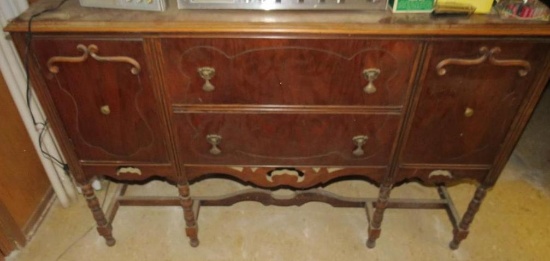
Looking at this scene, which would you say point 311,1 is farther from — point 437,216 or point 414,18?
point 437,216

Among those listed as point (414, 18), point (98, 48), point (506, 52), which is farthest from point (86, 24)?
point (506, 52)

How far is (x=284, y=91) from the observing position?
1175 millimetres

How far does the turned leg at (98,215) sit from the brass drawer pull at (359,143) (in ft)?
3.10

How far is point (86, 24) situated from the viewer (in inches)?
41.6

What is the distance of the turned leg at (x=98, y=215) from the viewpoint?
1.46 metres

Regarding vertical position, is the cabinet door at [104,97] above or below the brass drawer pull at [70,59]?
below

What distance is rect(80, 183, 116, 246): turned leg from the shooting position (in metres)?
1.46

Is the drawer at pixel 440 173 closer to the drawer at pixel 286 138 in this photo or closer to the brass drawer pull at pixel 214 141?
the drawer at pixel 286 138

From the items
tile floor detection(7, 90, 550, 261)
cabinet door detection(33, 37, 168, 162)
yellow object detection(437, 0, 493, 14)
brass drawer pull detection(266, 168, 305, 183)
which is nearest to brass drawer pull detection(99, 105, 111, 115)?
cabinet door detection(33, 37, 168, 162)

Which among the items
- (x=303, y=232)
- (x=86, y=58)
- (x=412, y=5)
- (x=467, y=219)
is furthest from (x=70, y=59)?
(x=467, y=219)

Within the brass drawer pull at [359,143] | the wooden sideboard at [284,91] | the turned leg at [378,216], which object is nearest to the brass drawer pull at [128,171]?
the wooden sideboard at [284,91]

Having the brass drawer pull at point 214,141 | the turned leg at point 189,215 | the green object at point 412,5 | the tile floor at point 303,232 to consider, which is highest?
the green object at point 412,5

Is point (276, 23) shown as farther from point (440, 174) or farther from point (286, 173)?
point (440, 174)

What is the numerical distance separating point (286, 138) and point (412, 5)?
53 centimetres
